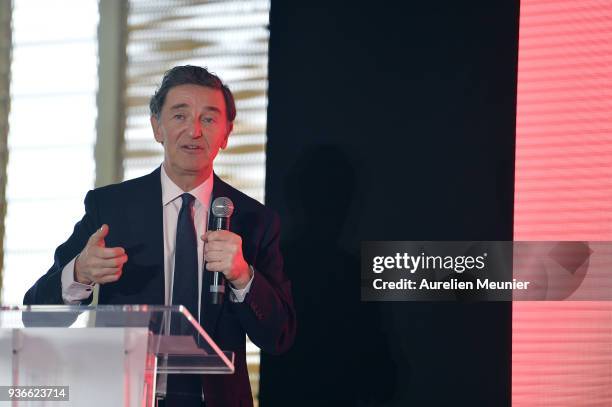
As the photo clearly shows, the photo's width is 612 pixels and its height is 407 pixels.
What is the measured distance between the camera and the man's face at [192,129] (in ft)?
14.2

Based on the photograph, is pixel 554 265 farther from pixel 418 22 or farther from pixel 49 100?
pixel 49 100

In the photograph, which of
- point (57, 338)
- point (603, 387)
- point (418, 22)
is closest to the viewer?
point (57, 338)

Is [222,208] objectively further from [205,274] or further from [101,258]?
[205,274]

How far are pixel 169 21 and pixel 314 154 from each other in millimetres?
874

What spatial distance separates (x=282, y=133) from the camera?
447cm

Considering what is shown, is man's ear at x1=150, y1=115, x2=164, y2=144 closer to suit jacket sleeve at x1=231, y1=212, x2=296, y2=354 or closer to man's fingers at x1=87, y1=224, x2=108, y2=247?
suit jacket sleeve at x1=231, y1=212, x2=296, y2=354

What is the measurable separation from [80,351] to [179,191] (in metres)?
1.95

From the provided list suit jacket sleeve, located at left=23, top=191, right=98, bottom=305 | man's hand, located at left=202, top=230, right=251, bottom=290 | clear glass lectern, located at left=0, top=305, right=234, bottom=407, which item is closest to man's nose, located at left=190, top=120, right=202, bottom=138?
suit jacket sleeve, located at left=23, top=191, right=98, bottom=305

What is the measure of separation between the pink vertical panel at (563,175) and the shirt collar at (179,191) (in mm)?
1290

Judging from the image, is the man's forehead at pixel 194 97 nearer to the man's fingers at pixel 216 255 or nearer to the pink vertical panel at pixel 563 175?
the man's fingers at pixel 216 255

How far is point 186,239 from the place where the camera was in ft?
13.7

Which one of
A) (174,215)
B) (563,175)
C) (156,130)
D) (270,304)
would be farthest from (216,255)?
(563,175)

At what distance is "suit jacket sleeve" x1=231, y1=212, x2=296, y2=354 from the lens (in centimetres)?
379

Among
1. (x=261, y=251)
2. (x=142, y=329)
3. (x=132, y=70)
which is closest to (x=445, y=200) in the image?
(x=261, y=251)
